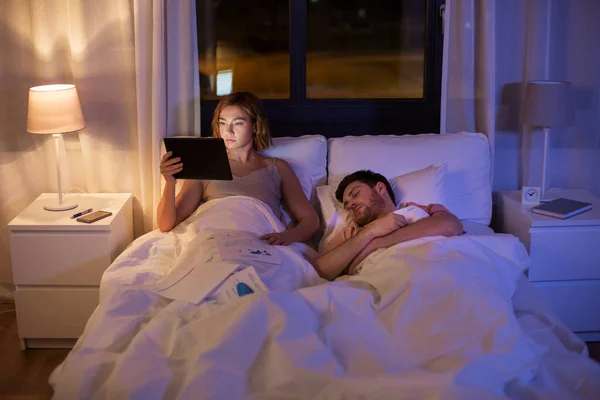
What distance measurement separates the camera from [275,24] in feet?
31.3

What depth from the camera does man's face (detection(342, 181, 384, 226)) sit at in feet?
9.16

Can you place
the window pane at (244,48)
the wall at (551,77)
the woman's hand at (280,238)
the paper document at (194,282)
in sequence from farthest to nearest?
1. the window pane at (244,48)
2. the wall at (551,77)
3. the woman's hand at (280,238)
4. the paper document at (194,282)

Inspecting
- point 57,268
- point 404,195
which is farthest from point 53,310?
point 404,195

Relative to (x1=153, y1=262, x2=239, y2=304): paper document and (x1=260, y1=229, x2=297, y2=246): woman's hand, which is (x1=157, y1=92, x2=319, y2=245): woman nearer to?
(x1=260, y1=229, x2=297, y2=246): woman's hand

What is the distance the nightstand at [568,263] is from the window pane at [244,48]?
15.1 feet

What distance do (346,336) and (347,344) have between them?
0.03 meters

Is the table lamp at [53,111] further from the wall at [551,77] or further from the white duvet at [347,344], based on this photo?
the wall at [551,77]

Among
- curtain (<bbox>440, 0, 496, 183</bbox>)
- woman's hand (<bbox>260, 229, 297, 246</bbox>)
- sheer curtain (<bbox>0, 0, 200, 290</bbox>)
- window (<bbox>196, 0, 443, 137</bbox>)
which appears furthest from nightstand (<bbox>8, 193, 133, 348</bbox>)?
window (<bbox>196, 0, 443, 137</bbox>)

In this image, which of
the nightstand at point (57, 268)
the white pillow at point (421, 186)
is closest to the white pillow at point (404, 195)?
the white pillow at point (421, 186)

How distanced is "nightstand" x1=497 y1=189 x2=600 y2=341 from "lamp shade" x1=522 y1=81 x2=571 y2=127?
41cm

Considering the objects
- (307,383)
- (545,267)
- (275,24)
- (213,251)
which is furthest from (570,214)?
(275,24)

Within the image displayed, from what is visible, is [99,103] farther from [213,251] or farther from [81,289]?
[213,251]

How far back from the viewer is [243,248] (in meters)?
2.51

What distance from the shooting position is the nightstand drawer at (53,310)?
3.02m
